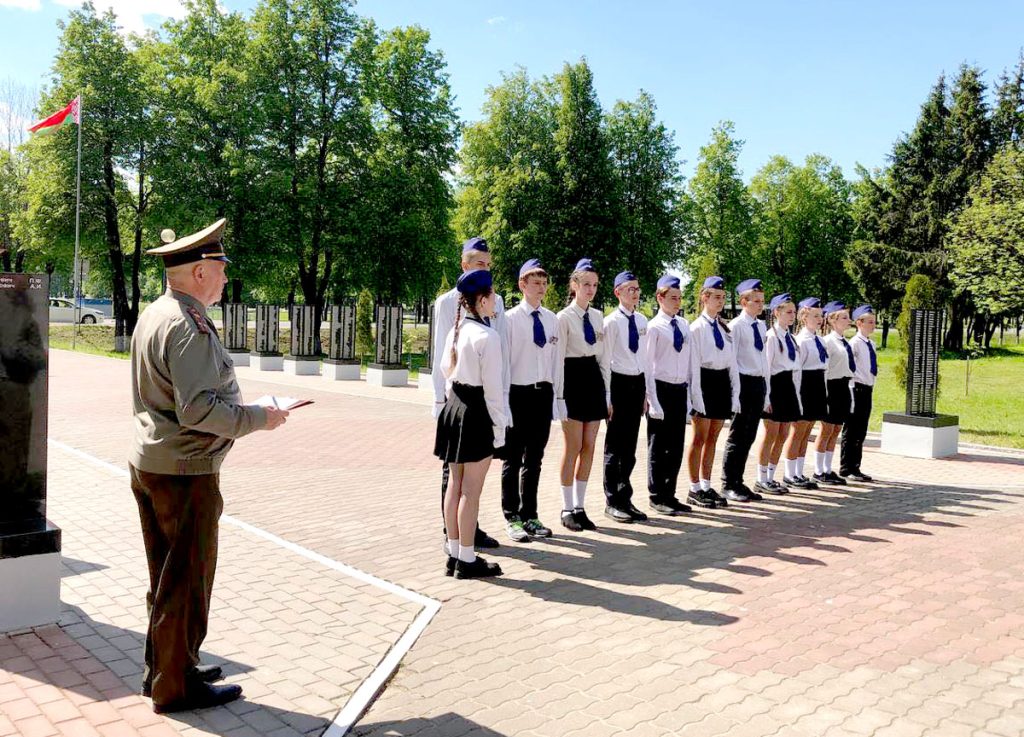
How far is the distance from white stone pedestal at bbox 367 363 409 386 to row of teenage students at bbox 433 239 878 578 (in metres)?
13.6

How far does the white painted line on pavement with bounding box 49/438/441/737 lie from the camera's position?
148 inches

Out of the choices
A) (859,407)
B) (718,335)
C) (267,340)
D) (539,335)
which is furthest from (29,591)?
(267,340)

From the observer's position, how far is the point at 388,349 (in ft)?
71.4

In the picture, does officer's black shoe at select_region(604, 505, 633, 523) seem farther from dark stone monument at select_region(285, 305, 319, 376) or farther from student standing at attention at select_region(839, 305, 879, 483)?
dark stone monument at select_region(285, 305, 319, 376)

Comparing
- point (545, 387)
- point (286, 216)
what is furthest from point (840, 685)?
point (286, 216)

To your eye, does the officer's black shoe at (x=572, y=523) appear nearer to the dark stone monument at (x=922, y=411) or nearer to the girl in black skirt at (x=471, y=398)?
the girl in black skirt at (x=471, y=398)

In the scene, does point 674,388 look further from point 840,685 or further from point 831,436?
point 840,685

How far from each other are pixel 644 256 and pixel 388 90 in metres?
15.5

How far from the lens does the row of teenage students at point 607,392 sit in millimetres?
5641

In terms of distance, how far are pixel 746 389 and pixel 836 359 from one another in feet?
6.84

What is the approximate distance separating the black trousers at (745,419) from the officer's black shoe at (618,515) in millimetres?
1595

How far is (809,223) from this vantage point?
58.8 metres

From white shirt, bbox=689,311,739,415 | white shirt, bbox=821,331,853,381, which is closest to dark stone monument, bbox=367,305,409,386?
white shirt, bbox=821,331,853,381

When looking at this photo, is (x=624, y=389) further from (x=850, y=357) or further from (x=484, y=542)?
(x=850, y=357)
